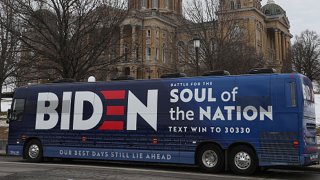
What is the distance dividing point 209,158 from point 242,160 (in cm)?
122

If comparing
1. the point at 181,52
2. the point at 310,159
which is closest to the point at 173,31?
the point at 181,52

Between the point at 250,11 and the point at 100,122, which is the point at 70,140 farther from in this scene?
the point at 250,11

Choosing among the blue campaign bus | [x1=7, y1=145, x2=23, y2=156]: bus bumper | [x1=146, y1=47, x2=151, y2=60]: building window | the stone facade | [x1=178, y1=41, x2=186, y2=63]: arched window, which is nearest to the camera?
the blue campaign bus

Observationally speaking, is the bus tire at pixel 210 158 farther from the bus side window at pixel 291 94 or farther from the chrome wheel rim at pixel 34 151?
the chrome wheel rim at pixel 34 151

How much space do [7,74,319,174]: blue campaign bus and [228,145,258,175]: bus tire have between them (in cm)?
3

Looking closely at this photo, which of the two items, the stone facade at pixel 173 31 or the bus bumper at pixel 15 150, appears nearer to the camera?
the bus bumper at pixel 15 150

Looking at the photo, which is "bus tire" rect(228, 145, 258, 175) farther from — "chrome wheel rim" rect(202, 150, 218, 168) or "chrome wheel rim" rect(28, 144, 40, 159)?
"chrome wheel rim" rect(28, 144, 40, 159)

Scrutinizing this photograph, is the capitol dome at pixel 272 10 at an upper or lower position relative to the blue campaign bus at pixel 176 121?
upper

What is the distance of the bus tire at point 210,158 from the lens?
14383 mm

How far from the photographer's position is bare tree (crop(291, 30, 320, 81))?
289ft

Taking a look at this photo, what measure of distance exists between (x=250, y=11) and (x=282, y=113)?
67.0 metres

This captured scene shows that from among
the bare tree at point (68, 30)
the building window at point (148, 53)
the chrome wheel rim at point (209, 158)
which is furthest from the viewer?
the building window at point (148, 53)

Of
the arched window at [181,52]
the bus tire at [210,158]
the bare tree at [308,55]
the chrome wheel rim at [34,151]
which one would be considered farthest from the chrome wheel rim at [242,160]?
the bare tree at [308,55]

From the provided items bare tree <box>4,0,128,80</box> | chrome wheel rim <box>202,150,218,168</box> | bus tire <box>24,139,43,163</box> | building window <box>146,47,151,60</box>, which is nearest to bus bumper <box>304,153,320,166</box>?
chrome wheel rim <box>202,150,218,168</box>
